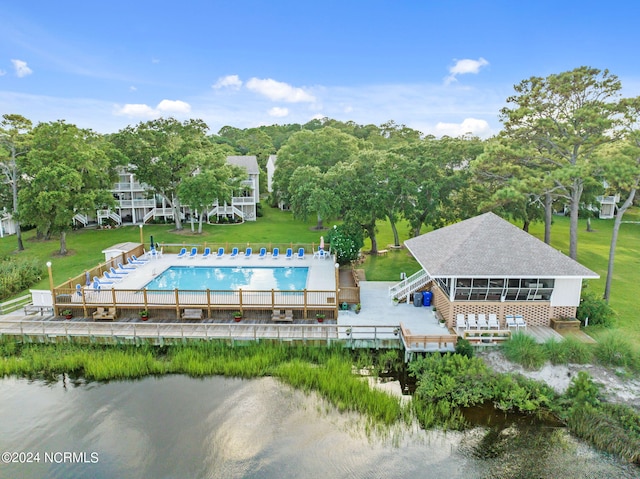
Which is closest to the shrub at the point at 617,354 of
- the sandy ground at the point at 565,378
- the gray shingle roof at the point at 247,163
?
the sandy ground at the point at 565,378

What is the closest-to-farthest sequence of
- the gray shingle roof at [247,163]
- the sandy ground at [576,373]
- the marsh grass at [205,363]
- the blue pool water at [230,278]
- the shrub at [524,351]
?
the sandy ground at [576,373] → the marsh grass at [205,363] → the shrub at [524,351] → the blue pool water at [230,278] → the gray shingle roof at [247,163]

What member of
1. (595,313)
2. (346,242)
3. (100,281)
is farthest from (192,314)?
(595,313)

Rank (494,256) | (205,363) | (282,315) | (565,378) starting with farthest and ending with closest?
(282,315), (494,256), (205,363), (565,378)

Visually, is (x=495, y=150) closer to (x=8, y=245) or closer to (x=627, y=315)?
(x=627, y=315)

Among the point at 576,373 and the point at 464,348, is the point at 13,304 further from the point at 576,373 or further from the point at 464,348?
the point at 576,373

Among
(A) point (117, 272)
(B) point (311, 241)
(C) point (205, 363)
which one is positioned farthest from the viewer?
(B) point (311, 241)

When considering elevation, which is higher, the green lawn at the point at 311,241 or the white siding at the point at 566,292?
the white siding at the point at 566,292

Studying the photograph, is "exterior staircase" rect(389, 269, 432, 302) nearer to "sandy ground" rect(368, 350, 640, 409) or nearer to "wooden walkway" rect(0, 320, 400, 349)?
"wooden walkway" rect(0, 320, 400, 349)

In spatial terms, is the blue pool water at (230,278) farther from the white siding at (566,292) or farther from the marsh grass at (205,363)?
the white siding at (566,292)
